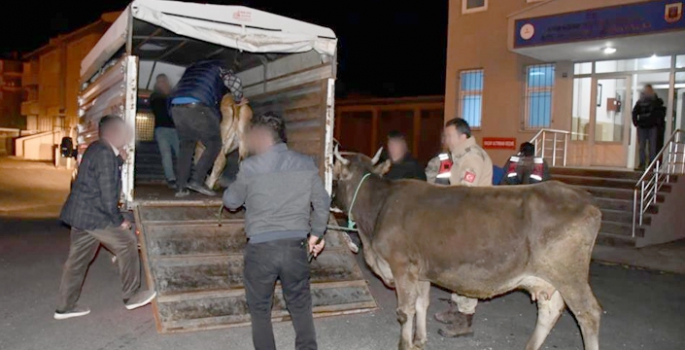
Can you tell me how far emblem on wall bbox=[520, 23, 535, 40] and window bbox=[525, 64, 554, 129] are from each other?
190 cm

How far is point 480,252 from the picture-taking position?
16.7 feet

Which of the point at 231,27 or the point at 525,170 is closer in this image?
the point at 231,27

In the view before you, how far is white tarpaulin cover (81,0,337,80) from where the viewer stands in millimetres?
6879

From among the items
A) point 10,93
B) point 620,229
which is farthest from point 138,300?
point 10,93

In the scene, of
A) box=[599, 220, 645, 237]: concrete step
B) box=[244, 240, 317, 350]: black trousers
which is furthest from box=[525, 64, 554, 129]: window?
box=[244, 240, 317, 350]: black trousers

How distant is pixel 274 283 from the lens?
14.9 feet

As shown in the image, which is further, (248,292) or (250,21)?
(250,21)

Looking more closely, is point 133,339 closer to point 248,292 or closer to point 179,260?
point 179,260

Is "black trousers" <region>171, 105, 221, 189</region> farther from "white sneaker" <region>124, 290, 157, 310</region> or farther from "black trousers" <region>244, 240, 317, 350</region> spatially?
"black trousers" <region>244, 240, 317, 350</region>

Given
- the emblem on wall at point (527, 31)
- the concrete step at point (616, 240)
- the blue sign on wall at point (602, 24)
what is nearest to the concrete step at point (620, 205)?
the concrete step at point (616, 240)

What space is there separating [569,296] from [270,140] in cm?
271

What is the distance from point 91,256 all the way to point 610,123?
1450cm

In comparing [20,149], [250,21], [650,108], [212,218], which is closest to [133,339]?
[212,218]

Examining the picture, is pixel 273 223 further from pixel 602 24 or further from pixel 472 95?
pixel 472 95
